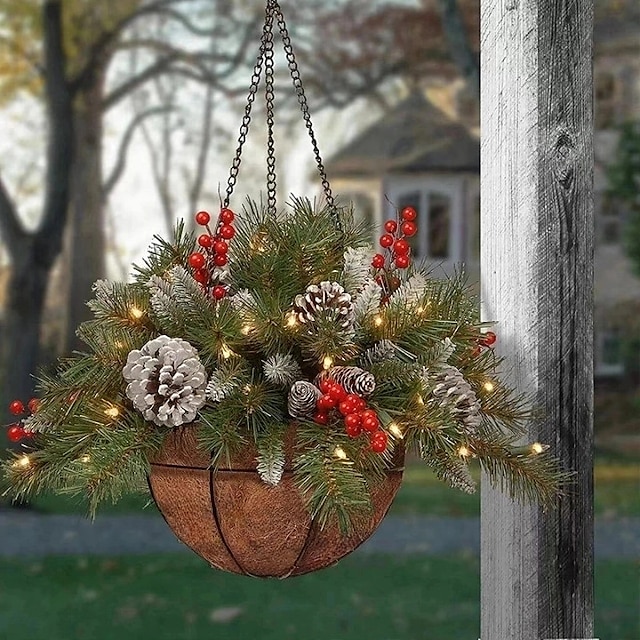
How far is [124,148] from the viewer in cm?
459

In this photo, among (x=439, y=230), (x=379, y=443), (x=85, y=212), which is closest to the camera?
(x=379, y=443)

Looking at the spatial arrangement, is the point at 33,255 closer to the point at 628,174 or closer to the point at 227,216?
the point at 628,174

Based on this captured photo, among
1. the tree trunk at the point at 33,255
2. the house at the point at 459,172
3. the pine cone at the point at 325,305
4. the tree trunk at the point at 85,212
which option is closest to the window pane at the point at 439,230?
the house at the point at 459,172

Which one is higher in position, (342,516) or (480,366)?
(480,366)

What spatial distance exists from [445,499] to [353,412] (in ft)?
12.2

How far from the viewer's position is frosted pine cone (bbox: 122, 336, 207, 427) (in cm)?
94

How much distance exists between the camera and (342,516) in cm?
89

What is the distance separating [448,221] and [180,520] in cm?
383

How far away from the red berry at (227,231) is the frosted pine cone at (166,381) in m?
0.15

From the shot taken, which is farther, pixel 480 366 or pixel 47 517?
pixel 47 517

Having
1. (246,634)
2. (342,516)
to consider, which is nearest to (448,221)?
(246,634)

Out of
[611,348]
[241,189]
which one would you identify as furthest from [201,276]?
[611,348]

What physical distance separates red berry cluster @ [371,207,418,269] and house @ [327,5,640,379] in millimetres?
3426

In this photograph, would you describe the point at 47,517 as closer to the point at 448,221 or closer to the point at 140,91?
the point at 140,91
